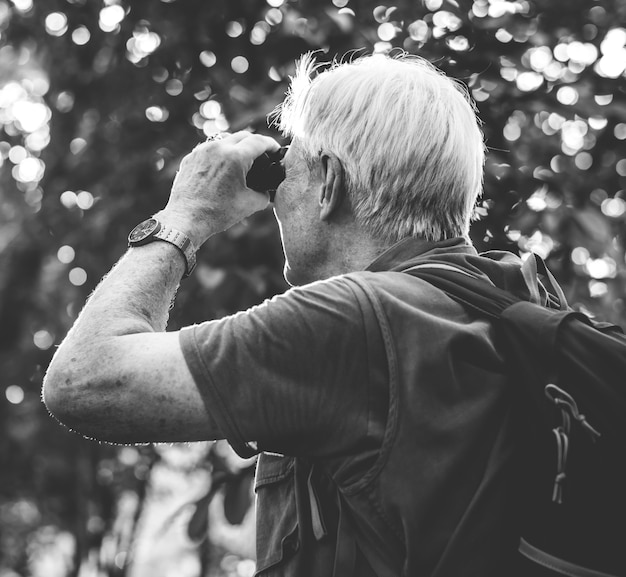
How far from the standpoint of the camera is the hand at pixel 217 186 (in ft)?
5.93

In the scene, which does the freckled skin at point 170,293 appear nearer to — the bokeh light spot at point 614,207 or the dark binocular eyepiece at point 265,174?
the dark binocular eyepiece at point 265,174

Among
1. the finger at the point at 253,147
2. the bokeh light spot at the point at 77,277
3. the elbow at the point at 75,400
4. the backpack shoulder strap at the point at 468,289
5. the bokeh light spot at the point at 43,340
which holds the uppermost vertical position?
the finger at the point at 253,147

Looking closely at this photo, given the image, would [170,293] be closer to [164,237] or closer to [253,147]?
[164,237]

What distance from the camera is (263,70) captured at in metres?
3.09

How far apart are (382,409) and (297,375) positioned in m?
0.15

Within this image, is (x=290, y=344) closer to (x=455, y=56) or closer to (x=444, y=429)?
(x=444, y=429)

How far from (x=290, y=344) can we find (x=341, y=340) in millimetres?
85

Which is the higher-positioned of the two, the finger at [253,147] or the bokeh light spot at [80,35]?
the finger at [253,147]

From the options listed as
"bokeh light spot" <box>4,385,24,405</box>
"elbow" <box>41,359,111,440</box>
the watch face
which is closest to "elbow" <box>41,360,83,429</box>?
"elbow" <box>41,359,111,440</box>

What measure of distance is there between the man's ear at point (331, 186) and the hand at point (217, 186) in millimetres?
189

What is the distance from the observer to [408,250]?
1.69m

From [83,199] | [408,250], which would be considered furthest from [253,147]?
[83,199]

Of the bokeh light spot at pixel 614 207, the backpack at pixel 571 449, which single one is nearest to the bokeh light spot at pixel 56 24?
the bokeh light spot at pixel 614 207

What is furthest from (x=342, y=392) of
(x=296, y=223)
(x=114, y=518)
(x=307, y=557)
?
(x=114, y=518)
